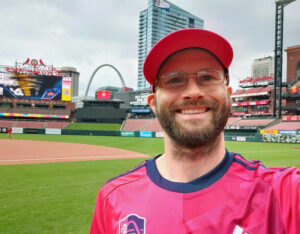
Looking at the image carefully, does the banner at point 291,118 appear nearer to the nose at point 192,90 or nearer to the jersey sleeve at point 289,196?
the jersey sleeve at point 289,196

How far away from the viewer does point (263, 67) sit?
11600cm

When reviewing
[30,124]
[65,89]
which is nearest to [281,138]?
[65,89]

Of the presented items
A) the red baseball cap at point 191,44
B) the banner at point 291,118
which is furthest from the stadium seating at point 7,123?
the red baseball cap at point 191,44

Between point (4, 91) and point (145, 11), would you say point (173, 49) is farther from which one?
point (145, 11)

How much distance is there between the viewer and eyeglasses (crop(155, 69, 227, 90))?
5.01 ft

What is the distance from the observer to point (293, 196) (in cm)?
127

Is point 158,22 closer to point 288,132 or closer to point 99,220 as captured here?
point 288,132

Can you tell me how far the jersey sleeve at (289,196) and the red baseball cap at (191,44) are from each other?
84 centimetres

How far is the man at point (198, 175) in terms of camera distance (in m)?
1.30

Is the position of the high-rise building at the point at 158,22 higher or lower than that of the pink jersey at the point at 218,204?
higher

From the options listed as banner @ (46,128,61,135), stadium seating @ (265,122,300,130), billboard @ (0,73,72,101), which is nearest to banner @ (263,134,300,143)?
stadium seating @ (265,122,300,130)

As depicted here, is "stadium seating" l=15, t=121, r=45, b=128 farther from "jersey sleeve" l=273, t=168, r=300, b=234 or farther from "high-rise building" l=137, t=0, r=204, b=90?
"high-rise building" l=137, t=0, r=204, b=90

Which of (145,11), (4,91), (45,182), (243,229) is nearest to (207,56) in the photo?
(243,229)

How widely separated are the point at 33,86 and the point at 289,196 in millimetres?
61012
